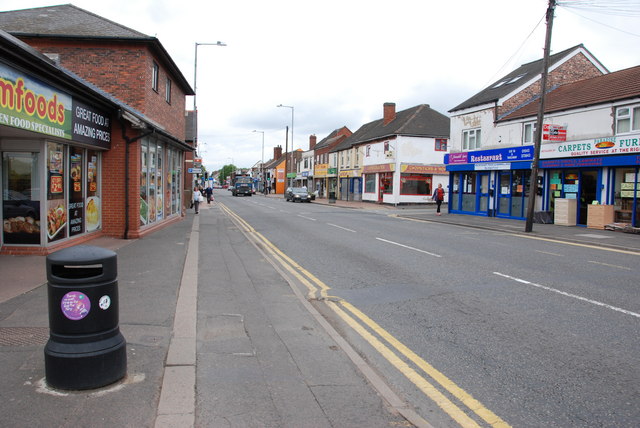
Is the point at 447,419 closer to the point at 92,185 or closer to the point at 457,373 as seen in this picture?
the point at 457,373

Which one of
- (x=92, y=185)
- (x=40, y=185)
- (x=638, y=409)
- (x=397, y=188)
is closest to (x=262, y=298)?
(x=638, y=409)

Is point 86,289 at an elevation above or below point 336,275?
above

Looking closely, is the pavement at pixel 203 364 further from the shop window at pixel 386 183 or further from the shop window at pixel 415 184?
the shop window at pixel 386 183

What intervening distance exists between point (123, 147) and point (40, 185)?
3.69m

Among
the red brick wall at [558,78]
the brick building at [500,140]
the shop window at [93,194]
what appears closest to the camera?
the shop window at [93,194]

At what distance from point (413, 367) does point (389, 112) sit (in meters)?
43.8

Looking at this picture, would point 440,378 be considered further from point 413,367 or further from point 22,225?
point 22,225

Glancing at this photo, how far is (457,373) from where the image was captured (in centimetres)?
440

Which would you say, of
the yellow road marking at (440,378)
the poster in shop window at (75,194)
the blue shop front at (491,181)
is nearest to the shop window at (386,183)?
the blue shop front at (491,181)

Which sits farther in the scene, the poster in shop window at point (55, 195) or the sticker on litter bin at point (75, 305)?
the poster in shop window at point (55, 195)

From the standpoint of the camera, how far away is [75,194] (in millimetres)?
11234

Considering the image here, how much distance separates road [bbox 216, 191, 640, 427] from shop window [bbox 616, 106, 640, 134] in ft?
30.0

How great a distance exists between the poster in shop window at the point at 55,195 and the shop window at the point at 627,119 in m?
19.6

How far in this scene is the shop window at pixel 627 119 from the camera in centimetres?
1825
